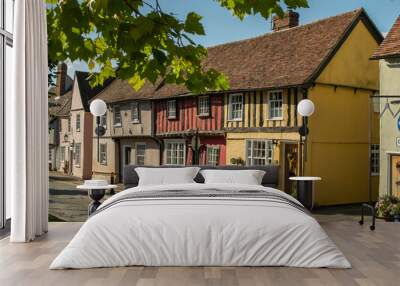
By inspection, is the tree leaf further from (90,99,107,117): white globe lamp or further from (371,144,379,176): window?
(371,144,379,176): window

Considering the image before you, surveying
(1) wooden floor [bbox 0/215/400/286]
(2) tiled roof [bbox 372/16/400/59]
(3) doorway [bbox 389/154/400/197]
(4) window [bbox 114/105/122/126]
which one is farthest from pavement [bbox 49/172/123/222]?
(2) tiled roof [bbox 372/16/400/59]

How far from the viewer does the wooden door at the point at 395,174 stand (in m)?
10.5

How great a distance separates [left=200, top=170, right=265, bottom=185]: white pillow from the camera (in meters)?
6.20

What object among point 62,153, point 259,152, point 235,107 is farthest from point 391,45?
point 62,153

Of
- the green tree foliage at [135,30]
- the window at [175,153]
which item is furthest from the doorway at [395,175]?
the green tree foliage at [135,30]

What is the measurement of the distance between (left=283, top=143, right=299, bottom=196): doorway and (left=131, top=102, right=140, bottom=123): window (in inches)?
228

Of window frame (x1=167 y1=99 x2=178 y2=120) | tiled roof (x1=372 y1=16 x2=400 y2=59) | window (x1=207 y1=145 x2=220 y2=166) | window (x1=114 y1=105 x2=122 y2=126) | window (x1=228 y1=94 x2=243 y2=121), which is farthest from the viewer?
window (x1=114 y1=105 x2=122 y2=126)

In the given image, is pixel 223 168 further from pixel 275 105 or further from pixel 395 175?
pixel 275 105

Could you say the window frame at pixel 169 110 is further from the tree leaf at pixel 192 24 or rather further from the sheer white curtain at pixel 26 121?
the tree leaf at pixel 192 24

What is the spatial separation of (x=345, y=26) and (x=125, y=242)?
969 centimetres

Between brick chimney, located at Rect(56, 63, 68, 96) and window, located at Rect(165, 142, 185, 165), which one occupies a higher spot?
brick chimney, located at Rect(56, 63, 68, 96)

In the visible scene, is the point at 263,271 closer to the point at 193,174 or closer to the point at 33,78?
the point at 193,174

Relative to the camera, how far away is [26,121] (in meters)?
5.13

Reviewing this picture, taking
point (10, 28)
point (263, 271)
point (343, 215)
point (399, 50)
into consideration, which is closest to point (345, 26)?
point (399, 50)
